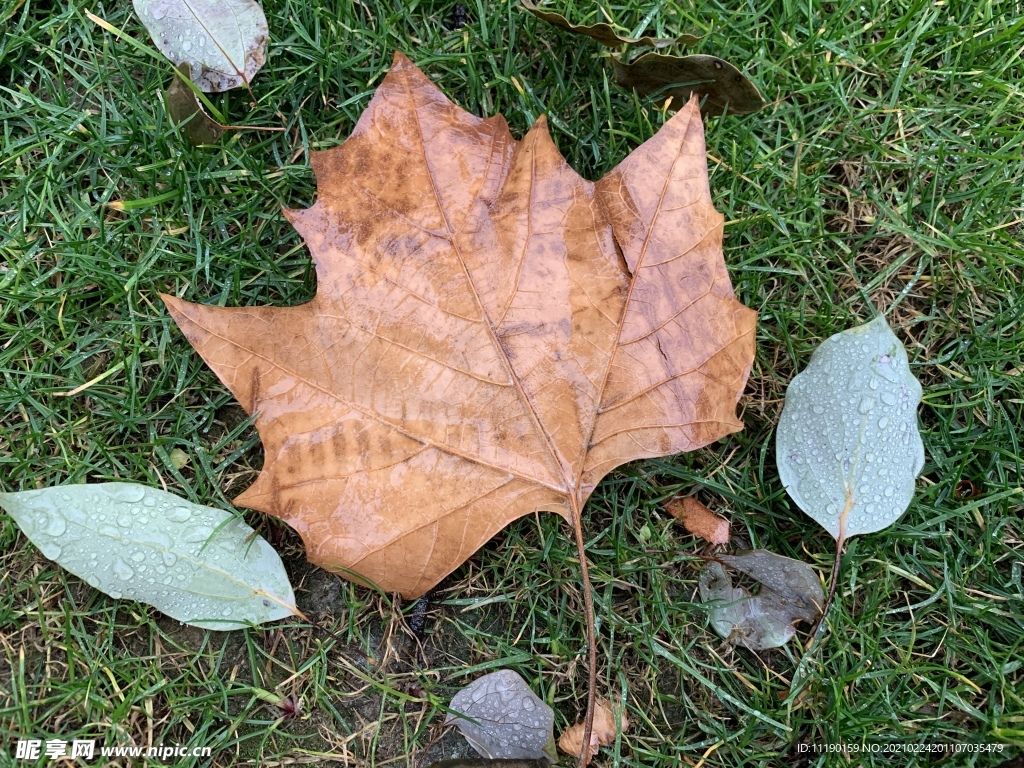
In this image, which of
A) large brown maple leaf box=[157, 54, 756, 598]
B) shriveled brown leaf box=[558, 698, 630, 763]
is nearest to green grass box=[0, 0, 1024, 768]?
shriveled brown leaf box=[558, 698, 630, 763]

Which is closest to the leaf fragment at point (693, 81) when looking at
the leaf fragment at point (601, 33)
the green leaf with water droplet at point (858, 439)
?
the leaf fragment at point (601, 33)

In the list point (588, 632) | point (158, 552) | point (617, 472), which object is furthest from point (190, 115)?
point (588, 632)

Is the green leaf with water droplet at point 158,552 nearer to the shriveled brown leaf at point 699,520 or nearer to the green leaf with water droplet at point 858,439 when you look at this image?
the shriveled brown leaf at point 699,520

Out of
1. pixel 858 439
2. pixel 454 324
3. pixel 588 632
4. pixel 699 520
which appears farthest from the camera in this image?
pixel 699 520

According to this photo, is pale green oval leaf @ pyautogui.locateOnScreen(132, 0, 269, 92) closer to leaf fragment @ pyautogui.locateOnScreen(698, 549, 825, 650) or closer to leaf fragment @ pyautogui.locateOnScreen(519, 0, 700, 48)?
leaf fragment @ pyautogui.locateOnScreen(519, 0, 700, 48)

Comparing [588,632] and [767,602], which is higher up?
[588,632]

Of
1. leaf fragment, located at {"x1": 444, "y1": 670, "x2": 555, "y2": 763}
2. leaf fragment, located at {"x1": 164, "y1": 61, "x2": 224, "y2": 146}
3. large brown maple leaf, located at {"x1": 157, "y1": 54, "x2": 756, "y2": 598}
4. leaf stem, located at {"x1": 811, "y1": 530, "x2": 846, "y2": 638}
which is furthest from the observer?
leaf fragment, located at {"x1": 164, "y1": 61, "x2": 224, "y2": 146}

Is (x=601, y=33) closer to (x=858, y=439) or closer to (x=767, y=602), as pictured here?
Result: (x=858, y=439)
